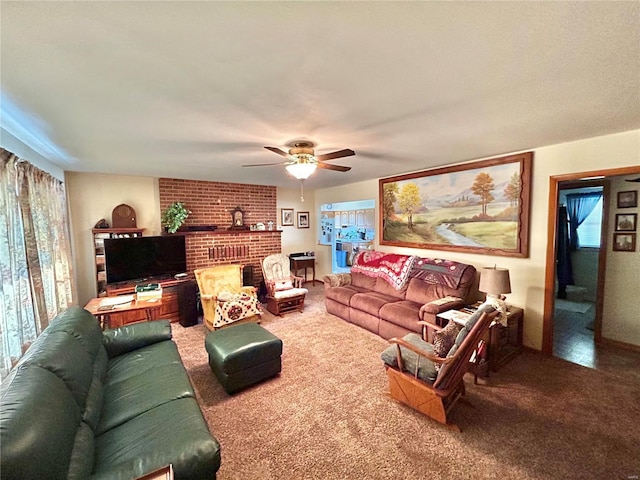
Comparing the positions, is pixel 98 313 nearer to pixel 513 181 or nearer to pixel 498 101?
pixel 498 101

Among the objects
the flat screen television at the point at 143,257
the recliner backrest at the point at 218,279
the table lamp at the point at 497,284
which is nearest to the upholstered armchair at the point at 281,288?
the recliner backrest at the point at 218,279

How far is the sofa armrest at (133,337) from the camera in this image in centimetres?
238

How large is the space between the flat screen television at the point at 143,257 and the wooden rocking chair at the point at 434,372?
381 cm

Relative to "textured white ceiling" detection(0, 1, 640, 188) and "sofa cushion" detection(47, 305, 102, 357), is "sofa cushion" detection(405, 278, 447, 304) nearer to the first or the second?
"textured white ceiling" detection(0, 1, 640, 188)

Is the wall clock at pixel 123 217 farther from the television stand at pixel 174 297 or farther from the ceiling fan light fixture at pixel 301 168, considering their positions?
the ceiling fan light fixture at pixel 301 168

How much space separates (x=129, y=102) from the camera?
178 cm

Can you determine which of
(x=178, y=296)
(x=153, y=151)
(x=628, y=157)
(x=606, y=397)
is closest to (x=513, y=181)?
(x=628, y=157)

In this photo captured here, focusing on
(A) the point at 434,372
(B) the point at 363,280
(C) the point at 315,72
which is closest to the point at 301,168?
(C) the point at 315,72

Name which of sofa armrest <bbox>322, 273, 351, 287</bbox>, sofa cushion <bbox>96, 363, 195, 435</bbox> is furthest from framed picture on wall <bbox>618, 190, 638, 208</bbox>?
sofa cushion <bbox>96, 363, 195, 435</bbox>

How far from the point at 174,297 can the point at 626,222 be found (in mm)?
6286

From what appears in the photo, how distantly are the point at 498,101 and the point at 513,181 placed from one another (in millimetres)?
1796

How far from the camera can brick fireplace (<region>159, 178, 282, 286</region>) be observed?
16.0ft

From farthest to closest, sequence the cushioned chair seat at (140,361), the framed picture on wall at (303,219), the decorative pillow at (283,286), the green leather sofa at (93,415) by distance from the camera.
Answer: the framed picture on wall at (303,219) → the decorative pillow at (283,286) → the cushioned chair seat at (140,361) → the green leather sofa at (93,415)

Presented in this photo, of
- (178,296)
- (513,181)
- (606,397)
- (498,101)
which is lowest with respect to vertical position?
(606,397)
